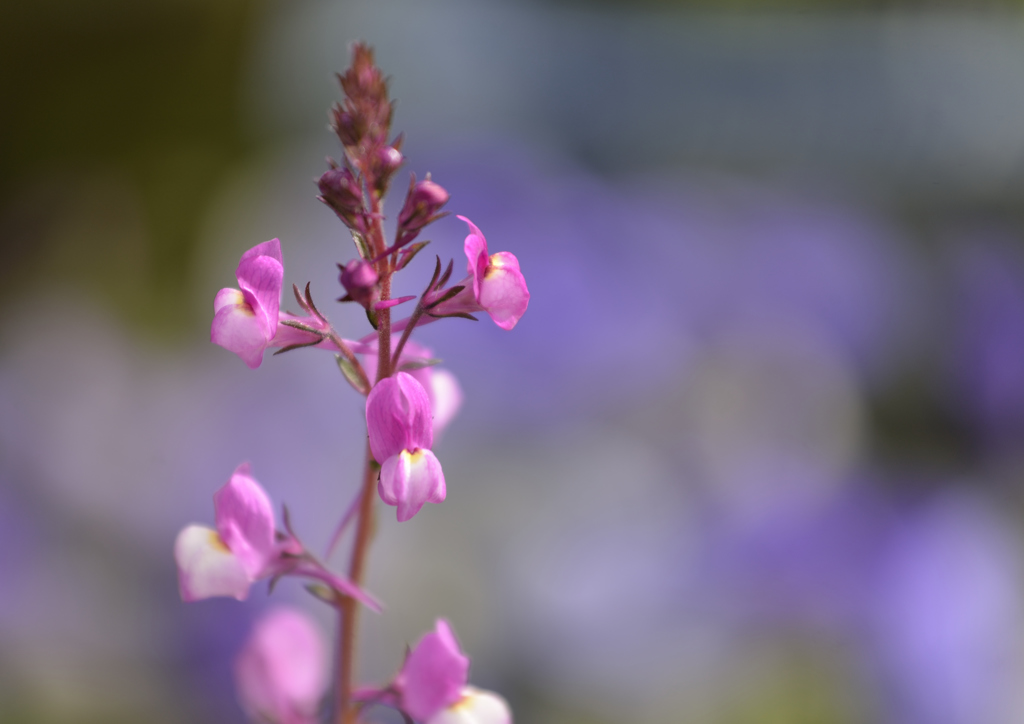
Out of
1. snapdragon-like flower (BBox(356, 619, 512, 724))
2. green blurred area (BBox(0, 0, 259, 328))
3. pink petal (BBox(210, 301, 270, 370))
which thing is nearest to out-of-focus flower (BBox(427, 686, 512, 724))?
snapdragon-like flower (BBox(356, 619, 512, 724))

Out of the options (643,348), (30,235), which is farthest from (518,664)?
(30,235)

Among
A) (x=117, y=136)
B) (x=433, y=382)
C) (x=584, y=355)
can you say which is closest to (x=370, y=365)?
(x=433, y=382)

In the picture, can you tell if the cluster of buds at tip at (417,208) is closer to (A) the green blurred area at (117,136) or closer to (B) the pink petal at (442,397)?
(B) the pink petal at (442,397)

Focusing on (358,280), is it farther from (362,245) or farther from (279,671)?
(279,671)

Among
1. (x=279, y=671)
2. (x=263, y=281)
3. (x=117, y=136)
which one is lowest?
(x=279, y=671)

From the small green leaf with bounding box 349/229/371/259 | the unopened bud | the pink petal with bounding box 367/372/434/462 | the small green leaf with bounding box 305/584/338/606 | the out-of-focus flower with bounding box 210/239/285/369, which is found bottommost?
the small green leaf with bounding box 305/584/338/606

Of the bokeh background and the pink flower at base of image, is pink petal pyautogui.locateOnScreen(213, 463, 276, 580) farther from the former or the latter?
the bokeh background

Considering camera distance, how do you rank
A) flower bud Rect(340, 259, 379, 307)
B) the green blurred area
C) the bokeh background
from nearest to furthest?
flower bud Rect(340, 259, 379, 307)
the bokeh background
the green blurred area
